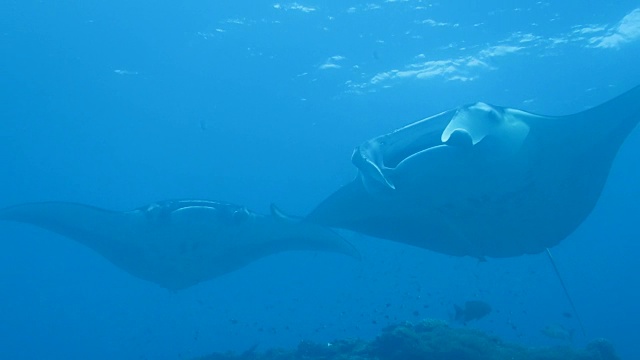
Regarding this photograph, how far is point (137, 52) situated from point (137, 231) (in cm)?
1116

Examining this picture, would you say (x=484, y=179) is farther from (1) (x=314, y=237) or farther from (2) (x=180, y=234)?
(2) (x=180, y=234)

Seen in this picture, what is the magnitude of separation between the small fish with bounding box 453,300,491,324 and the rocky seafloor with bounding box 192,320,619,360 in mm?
1468

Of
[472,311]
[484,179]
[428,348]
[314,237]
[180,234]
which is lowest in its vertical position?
[180,234]

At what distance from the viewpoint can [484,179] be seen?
6.18 meters

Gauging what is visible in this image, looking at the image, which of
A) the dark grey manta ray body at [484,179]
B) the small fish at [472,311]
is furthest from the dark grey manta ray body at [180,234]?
the small fish at [472,311]

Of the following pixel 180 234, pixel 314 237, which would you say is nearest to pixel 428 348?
pixel 314 237

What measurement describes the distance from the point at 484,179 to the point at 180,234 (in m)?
4.96

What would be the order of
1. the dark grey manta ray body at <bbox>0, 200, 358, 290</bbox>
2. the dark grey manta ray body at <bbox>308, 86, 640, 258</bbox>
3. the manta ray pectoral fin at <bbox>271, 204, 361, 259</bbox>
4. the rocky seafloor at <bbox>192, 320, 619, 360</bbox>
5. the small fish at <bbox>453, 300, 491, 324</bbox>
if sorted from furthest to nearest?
1. the small fish at <bbox>453, 300, 491, 324</bbox>
2. the manta ray pectoral fin at <bbox>271, 204, 361, 259</bbox>
3. the dark grey manta ray body at <bbox>0, 200, 358, 290</bbox>
4. the rocky seafloor at <bbox>192, 320, 619, 360</bbox>
5. the dark grey manta ray body at <bbox>308, 86, 640, 258</bbox>

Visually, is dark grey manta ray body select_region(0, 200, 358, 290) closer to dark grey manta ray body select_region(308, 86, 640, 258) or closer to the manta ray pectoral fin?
the manta ray pectoral fin

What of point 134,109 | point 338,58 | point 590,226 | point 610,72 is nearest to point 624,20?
point 610,72

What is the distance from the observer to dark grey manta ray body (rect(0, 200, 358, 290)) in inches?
323

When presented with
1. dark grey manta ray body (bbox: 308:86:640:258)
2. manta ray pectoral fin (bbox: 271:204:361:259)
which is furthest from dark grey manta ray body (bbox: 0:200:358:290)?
dark grey manta ray body (bbox: 308:86:640:258)

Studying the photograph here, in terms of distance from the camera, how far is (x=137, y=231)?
28.2 ft

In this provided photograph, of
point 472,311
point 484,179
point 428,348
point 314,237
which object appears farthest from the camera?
point 472,311
